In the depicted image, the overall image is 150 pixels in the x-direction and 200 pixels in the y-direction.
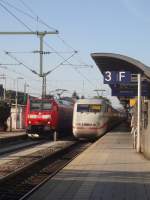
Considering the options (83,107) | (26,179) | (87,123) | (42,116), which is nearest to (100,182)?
(26,179)

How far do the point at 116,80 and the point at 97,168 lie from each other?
8995 mm

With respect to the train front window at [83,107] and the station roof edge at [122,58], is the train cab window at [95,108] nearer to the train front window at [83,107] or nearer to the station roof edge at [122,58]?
the train front window at [83,107]

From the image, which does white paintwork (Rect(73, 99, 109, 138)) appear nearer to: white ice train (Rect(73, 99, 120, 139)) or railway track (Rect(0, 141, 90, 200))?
white ice train (Rect(73, 99, 120, 139))

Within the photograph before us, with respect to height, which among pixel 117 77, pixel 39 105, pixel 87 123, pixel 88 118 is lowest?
pixel 87 123

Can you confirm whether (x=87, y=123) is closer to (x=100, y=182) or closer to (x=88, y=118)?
(x=88, y=118)

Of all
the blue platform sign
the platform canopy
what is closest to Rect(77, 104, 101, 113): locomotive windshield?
the platform canopy

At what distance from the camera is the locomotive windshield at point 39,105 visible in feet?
137

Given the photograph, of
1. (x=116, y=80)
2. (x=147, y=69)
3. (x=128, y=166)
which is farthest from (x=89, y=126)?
(x=128, y=166)

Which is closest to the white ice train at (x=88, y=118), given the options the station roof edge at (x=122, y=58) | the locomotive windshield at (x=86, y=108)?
the locomotive windshield at (x=86, y=108)

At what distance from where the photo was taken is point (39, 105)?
4194 centimetres

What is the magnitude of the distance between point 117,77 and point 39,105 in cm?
1597

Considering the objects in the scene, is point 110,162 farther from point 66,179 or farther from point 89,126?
point 89,126

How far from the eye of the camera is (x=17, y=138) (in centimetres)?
4069

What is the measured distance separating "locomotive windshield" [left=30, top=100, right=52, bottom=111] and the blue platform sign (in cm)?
1523
